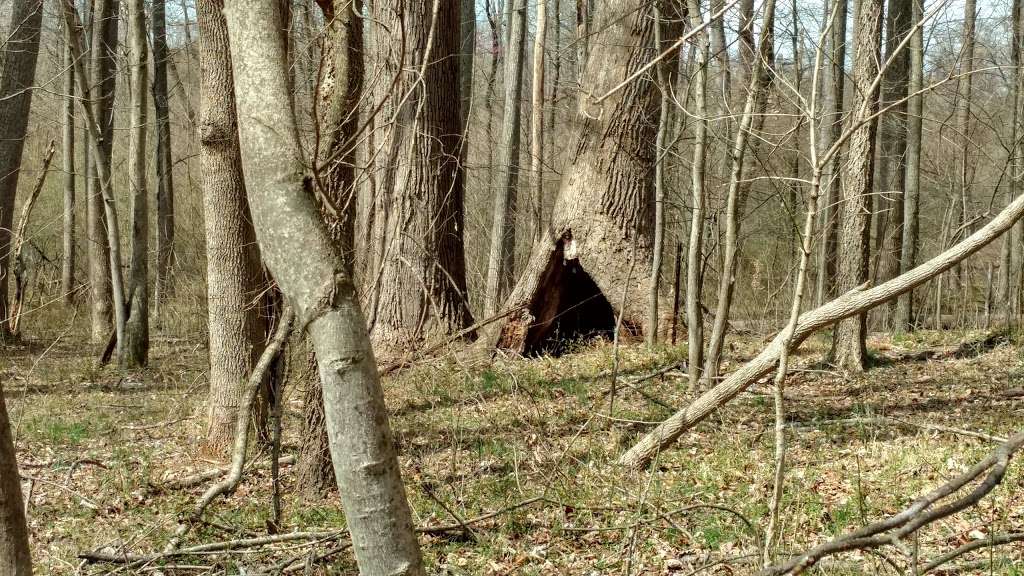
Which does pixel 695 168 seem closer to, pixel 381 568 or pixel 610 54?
pixel 610 54

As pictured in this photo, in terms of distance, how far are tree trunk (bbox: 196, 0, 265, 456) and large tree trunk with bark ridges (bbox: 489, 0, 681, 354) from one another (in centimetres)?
343

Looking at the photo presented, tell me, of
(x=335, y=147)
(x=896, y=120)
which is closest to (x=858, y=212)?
(x=335, y=147)

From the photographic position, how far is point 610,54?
992 cm

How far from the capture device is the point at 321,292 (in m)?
2.27

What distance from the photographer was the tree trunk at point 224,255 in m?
6.93

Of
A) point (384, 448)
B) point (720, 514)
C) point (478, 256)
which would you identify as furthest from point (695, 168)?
point (478, 256)

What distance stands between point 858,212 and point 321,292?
7.37 m

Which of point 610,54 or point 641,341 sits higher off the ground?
point 610,54

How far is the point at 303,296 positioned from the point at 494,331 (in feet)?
24.8

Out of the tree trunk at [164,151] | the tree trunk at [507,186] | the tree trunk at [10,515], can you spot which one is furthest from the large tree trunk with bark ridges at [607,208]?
the tree trunk at [10,515]

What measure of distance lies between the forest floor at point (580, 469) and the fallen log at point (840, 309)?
11.6 inches

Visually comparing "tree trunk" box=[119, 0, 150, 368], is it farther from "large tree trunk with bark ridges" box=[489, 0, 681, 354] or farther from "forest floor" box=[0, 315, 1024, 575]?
"large tree trunk with bark ridges" box=[489, 0, 681, 354]

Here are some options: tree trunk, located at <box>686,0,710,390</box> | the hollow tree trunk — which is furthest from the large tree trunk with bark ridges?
the hollow tree trunk

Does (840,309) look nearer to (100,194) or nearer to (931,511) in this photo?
(931,511)
